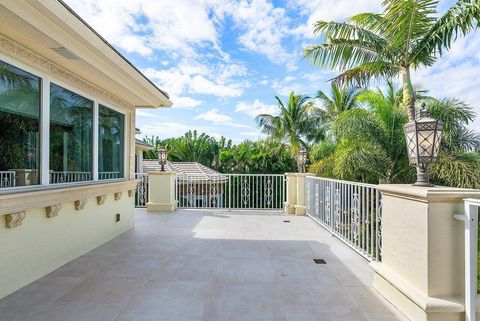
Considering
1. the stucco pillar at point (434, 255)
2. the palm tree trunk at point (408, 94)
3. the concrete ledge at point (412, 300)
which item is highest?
the palm tree trunk at point (408, 94)

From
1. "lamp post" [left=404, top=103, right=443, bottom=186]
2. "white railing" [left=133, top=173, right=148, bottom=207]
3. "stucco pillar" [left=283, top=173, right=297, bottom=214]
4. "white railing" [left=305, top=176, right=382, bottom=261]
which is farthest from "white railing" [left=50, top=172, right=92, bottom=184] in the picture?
"stucco pillar" [left=283, top=173, right=297, bottom=214]

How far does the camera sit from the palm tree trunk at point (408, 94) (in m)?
6.79

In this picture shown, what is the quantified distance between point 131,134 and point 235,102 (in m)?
17.1

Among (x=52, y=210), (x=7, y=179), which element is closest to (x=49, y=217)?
(x=52, y=210)

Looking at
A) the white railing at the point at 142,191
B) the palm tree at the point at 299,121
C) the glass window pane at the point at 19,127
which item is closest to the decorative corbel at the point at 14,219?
the glass window pane at the point at 19,127

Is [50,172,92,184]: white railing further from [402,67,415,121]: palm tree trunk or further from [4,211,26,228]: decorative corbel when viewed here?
[402,67,415,121]: palm tree trunk

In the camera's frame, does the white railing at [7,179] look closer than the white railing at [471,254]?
No

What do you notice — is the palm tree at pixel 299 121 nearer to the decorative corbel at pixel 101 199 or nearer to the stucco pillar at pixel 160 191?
the stucco pillar at pixel 160 191

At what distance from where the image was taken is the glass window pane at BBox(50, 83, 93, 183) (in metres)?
3.72

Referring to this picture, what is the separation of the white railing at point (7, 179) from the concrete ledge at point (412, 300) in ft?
13.2

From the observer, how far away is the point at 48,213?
3.43 metres

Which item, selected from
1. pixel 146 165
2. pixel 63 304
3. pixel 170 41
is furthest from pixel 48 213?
pixel 146 165

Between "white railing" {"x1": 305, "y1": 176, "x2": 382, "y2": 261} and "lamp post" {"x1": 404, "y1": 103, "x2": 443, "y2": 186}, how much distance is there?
0.77 meters

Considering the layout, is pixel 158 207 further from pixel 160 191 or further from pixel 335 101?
pixel 335 101
